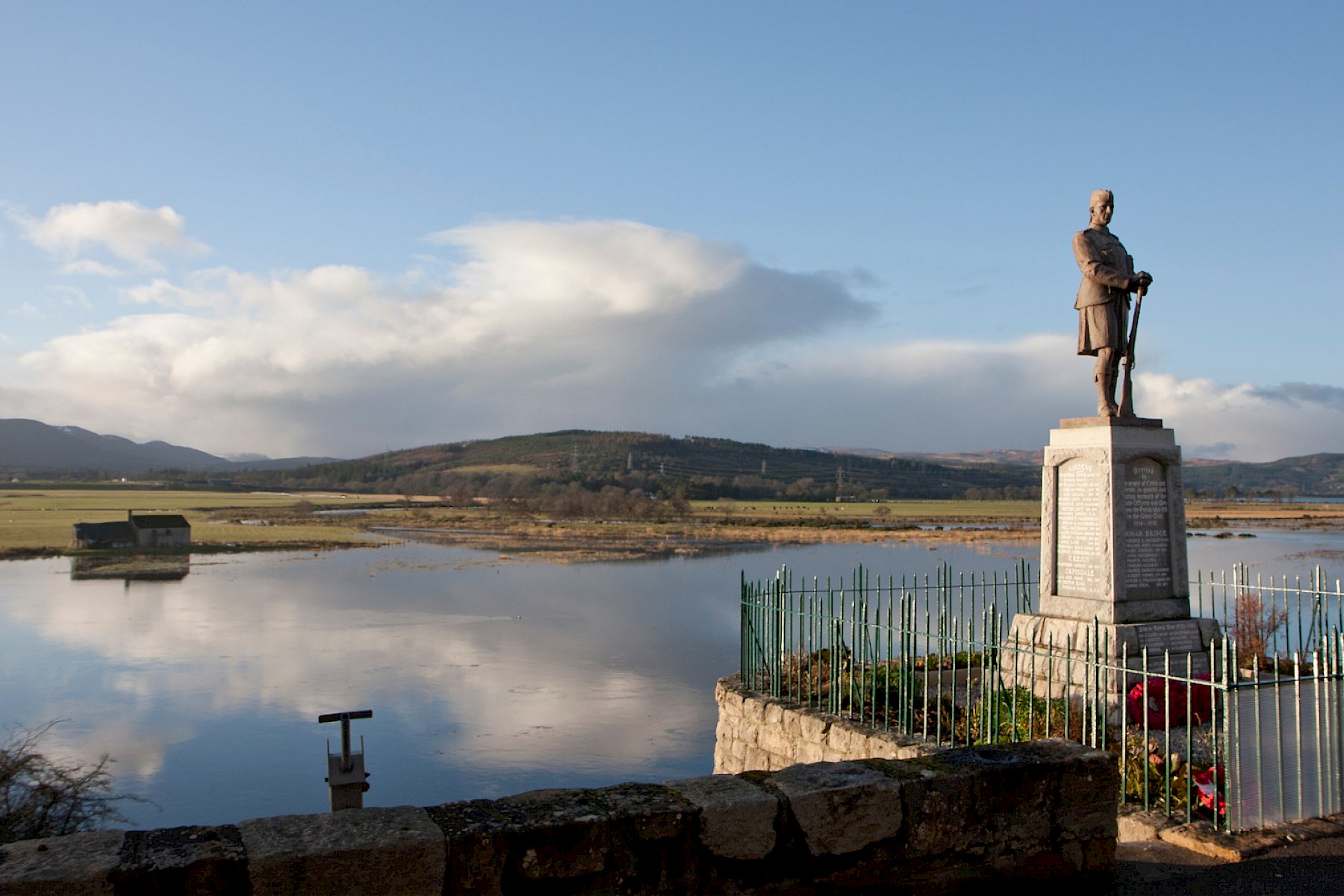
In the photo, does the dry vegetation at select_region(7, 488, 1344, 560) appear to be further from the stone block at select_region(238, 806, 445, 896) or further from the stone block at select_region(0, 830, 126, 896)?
the stone block at select_region(0, 830, 126, 896)

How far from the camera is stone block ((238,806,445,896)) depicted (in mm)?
3205

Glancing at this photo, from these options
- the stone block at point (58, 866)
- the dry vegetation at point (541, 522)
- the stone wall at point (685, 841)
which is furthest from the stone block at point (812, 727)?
the dry vegetation at point (541, 522)

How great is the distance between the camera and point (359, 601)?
30812 mm

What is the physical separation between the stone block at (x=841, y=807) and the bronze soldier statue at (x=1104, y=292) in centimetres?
682

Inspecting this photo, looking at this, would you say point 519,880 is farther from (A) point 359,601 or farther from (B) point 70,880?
(A) point 359,601

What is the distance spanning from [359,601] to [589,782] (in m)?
19.3

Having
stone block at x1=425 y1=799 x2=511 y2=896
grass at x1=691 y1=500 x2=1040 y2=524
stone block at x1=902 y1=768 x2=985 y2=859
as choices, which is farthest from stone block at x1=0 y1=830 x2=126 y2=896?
grass at x1=691 y1=500 x2=1040 y2=524

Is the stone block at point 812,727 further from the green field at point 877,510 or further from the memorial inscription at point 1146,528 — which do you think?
Answer: the green field at point 877,510

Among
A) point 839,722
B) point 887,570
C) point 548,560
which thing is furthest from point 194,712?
point 548,560

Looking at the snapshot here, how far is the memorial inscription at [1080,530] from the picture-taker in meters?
9.51

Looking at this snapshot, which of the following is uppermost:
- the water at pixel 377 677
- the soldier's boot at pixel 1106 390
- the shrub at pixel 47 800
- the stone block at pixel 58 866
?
the soldier's boot at pixel 1106 390

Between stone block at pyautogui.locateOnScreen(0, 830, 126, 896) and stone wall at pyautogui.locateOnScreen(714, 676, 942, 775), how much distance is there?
5.91 meters

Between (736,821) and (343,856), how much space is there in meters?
1.37

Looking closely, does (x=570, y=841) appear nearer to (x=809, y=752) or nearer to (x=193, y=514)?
(x=809, y=752)
